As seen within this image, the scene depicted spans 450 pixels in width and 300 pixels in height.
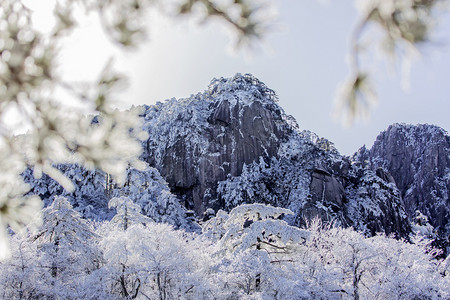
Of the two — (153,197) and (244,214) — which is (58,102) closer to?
(244,214)

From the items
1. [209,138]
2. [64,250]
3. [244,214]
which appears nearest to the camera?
[64,250]

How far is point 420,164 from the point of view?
259 feet

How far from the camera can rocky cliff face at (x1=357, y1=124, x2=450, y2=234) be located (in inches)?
2773

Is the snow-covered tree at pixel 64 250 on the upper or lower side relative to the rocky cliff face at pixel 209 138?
lower

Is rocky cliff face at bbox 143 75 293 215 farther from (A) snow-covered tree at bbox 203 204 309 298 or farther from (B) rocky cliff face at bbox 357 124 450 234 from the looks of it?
(A) snow-covered tree at bbox 203 204 309 298

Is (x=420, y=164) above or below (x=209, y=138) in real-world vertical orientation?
A: above

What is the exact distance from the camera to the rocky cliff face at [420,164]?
231 ft

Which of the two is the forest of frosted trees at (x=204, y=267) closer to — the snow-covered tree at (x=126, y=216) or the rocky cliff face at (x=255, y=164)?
the snow-covered tree at (x=126, y=216)

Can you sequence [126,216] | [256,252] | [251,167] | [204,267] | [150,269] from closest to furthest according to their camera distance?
[150,269]
[256,252]
[204,267]
[126,216]
[251,167]

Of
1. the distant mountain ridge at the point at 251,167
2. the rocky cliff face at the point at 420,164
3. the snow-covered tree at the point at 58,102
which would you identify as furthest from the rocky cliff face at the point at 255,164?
the snow-covered tree at the point at 58,102

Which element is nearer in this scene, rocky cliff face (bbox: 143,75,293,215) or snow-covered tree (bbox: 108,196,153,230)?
snow-covered tree (bbox: 108,196,153,230)

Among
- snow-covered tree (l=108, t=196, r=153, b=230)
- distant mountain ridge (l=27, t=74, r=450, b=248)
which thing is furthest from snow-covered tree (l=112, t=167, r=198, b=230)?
snow-covered tree (l=108, t=196, r=153, b=230)

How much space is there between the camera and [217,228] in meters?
26.1

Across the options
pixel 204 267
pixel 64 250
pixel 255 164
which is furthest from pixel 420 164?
pixel 64 250
